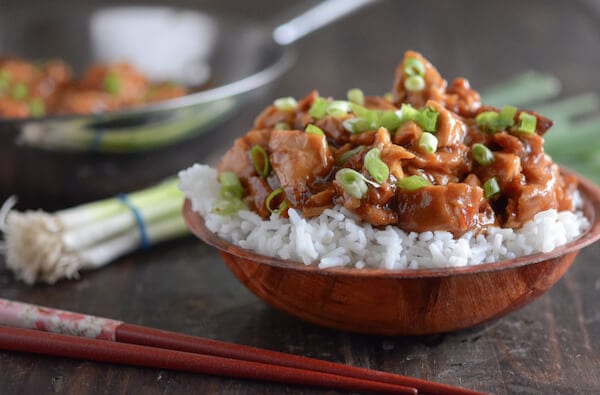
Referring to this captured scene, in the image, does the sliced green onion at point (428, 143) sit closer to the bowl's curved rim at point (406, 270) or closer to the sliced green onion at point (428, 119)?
the sliced green onion at point (428, 119)

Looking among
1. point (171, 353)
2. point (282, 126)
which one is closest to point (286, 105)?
point (282, 126)

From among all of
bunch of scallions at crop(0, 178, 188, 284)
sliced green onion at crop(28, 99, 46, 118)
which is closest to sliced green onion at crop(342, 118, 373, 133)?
bunch of scallions at crop(0, 178, 188, 284)

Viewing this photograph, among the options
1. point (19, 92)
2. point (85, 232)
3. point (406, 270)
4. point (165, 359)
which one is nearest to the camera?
point (406, 270)

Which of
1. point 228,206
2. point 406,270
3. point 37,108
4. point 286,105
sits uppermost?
point 286,105

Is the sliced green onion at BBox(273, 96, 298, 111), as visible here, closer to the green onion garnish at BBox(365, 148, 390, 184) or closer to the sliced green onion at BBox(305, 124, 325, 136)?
the sliced green onion at BBox(305, 124, 325, 136)

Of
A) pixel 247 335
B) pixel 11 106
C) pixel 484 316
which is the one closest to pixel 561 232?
pixel 484 316

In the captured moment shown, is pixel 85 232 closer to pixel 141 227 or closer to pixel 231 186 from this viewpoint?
pixel 141 227

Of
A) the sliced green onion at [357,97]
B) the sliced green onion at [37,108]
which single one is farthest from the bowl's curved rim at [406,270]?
the sliced green onion at [37,108]
